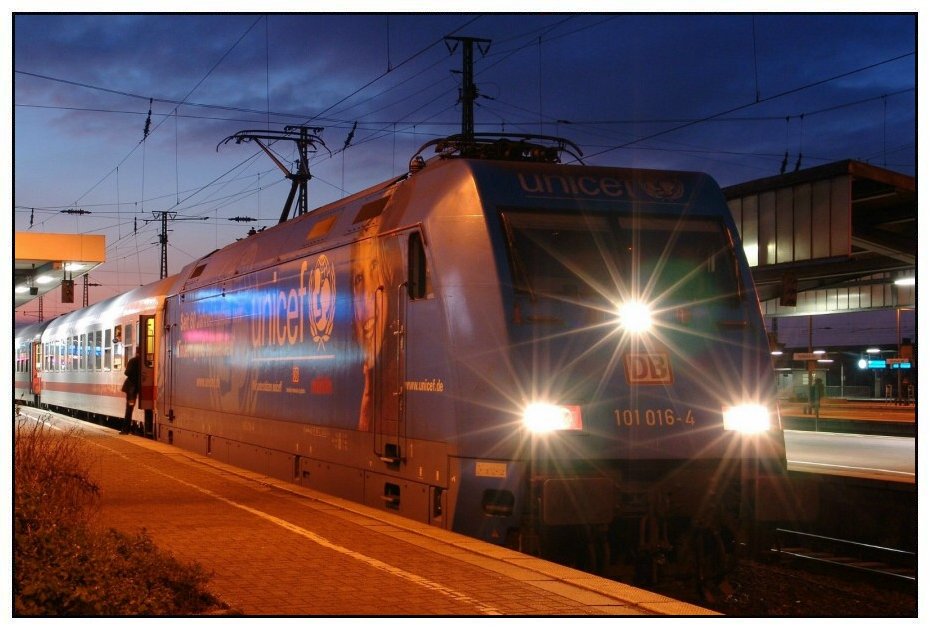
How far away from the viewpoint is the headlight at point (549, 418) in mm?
8891

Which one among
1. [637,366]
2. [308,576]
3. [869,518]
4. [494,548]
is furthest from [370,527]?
[869,518]

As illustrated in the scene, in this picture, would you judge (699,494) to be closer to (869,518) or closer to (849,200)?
(869,518)

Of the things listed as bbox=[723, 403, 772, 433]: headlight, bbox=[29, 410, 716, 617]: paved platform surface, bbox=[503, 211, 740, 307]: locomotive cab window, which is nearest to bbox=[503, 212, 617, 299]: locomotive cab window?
bbox=[503, 211, 740, 307]: locomotive cab window

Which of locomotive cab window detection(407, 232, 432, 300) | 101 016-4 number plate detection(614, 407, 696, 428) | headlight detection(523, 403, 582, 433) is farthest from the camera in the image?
locomotive cab window detection(407, 232, 432, 300)

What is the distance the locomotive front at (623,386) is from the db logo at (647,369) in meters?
0.01

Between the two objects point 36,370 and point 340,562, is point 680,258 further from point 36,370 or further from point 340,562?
point 36,370

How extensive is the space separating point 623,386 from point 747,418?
113cm

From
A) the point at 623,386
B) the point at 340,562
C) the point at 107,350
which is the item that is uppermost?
the point at 107,350

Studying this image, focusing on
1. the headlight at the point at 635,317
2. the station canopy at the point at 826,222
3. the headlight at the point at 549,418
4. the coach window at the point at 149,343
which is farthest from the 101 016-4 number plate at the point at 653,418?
the coach window at the point at 149,343

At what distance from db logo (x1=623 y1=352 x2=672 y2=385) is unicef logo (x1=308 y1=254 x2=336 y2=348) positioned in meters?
4.00

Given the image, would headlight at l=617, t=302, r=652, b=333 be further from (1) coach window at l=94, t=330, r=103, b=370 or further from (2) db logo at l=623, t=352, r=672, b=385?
(1) coach window at l=94, t=330, r=103, b=370

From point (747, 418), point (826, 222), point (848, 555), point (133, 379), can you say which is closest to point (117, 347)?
point (133, 379)

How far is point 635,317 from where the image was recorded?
9406 mm

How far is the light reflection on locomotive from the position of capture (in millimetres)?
9008
